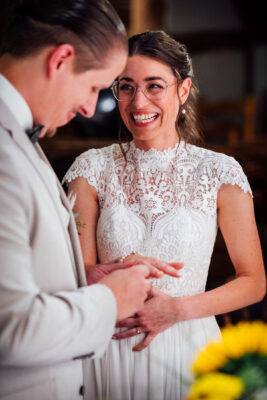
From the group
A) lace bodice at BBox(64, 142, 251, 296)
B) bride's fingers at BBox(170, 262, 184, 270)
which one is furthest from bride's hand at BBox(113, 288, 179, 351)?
bride's fingers at BBox(170, 262, 184, 270)

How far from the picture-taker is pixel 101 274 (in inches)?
50.7

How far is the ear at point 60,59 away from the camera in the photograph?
1.01 m

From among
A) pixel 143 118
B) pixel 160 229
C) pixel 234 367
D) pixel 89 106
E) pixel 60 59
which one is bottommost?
pixel 160 229

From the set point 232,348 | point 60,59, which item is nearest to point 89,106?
point 60,59

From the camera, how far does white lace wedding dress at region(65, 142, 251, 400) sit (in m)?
1.57

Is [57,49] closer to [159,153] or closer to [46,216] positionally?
[46,216]

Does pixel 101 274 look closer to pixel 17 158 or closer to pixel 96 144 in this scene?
pixel 17 158

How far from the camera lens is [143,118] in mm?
1672

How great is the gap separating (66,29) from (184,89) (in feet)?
2.68

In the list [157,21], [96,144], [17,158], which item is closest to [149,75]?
[17,158]

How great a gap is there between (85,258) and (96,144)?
2.89m

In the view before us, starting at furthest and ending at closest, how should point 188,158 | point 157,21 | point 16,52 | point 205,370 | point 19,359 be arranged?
1. point 157,21
2. point 188,158
3. point 16,52
4. point 19,359
5. point 205,370

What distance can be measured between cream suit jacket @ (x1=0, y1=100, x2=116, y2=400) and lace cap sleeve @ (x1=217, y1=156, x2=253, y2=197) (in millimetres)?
717

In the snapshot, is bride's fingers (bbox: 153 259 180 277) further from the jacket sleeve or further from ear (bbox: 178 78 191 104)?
ear (bbox: 178 78 191 104)
